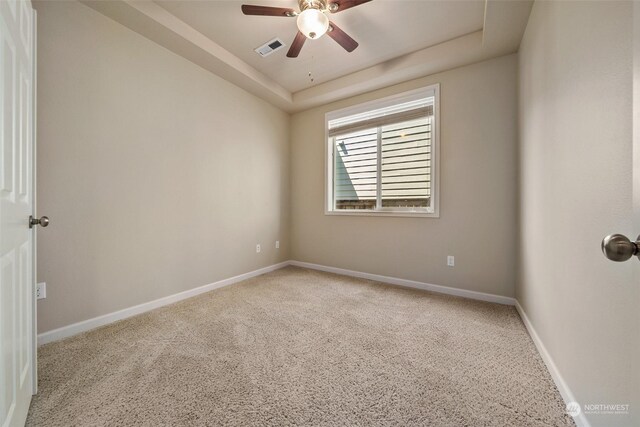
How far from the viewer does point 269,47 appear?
104 inches

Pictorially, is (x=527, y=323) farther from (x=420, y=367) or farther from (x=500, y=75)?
(x=500, y=75)

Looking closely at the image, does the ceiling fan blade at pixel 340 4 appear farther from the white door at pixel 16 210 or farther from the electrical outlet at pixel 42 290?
the electrical outlet at pixel 42 290

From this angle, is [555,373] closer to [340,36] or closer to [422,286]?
[422,286]

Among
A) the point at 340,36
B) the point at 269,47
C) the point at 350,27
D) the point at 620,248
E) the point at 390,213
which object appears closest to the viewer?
the point at 620,248

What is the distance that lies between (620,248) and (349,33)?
275cm

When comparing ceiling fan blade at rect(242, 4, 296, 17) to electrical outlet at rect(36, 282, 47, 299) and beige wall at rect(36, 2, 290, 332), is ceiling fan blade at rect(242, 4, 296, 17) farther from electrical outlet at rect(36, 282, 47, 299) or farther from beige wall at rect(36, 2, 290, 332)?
electrical outlet at rect(36, 282, 47, 299)

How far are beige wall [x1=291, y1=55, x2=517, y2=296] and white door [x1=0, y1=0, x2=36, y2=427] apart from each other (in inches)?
118

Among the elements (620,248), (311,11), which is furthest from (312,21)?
(620,248)

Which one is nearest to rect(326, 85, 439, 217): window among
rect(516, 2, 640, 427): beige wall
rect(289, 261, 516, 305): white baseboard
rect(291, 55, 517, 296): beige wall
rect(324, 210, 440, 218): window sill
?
rect(324, 210, 440, 218): window sill

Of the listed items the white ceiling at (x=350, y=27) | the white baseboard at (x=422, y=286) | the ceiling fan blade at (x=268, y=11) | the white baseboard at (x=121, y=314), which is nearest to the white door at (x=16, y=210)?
the white baseboard at (x=121, y=314)

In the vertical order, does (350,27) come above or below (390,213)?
above

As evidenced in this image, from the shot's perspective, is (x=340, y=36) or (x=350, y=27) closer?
(x=340, y=36)

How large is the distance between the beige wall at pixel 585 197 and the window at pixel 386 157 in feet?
3.90

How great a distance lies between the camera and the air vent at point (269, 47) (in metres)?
2.57
